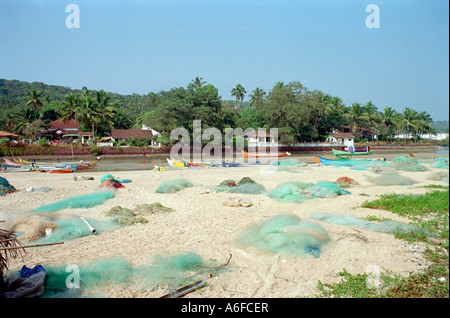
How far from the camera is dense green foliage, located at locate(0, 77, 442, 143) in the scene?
3919 centimetres

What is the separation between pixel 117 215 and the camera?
894cm

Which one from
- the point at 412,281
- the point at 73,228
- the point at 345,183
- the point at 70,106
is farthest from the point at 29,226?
the point at 70,106

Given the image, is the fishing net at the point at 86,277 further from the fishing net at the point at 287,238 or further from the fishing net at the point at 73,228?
the fishing net at the point at 287,238

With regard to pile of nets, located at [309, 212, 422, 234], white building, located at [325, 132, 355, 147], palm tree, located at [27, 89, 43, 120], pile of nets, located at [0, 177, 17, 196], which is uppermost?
palm tree, located at [27, 89, 43, 120]

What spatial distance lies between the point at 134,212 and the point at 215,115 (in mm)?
31185

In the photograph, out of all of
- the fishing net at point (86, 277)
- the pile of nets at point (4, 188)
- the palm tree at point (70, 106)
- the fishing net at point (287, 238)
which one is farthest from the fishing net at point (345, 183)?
the palm tree at point (70, 106)

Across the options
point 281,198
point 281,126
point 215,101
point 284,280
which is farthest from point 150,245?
point 281,126

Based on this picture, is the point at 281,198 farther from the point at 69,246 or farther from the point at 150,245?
the point at 69,246

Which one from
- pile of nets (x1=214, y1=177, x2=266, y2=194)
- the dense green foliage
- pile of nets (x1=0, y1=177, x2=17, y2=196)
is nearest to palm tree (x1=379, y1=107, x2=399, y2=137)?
the dense green foliage

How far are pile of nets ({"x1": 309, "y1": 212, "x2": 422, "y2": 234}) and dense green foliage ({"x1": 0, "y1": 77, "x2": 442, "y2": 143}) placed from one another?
31635 millimetres

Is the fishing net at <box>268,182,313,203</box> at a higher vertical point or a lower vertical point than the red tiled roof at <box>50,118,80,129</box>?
lower

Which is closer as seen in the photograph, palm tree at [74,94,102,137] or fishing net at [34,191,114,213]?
fishing net at [34,191,114,213]

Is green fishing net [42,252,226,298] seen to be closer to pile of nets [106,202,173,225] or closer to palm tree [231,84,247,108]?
pile of nets [106,202,173,225]

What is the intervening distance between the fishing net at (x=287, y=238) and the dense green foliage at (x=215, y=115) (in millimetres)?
32466
